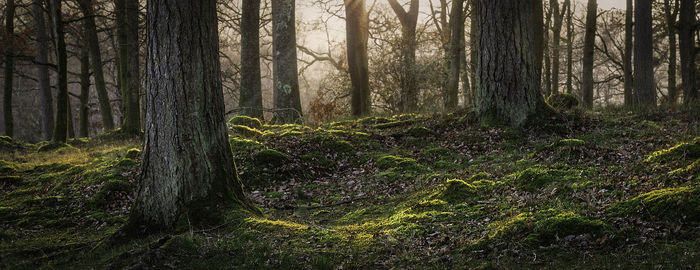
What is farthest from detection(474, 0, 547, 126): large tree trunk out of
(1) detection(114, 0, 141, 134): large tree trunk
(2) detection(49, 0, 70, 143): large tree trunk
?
(2) detection(49, 0, 70, 143): large tree trunk

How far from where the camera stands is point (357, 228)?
5.67m

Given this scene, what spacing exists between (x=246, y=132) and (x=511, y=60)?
21.4 ft

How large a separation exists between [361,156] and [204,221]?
4.94 metres

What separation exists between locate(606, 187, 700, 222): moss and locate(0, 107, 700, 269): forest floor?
0.01 meters

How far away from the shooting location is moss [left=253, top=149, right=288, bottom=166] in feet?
30.0

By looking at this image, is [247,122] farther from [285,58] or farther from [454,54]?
[454,54]

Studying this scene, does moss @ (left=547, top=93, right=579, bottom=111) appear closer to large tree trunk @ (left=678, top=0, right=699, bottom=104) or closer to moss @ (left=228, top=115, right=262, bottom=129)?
large tree trunk @ (left=678, top=0, right=699, bottom=104)

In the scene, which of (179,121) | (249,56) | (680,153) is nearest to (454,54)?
(249,56)

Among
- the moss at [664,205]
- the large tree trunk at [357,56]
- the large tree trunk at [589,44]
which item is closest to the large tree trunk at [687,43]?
the large tree trunk at [589,44]

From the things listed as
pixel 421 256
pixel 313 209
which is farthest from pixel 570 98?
pixel 421 256

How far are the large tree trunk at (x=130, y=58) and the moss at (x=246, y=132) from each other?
5.45 metres

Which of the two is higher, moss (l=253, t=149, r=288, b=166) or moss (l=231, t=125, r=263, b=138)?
moss (l=231, t=125, r=263, b=138)

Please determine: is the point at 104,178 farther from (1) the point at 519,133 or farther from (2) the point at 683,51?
(2) the point at 683,51

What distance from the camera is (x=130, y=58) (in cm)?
1478
